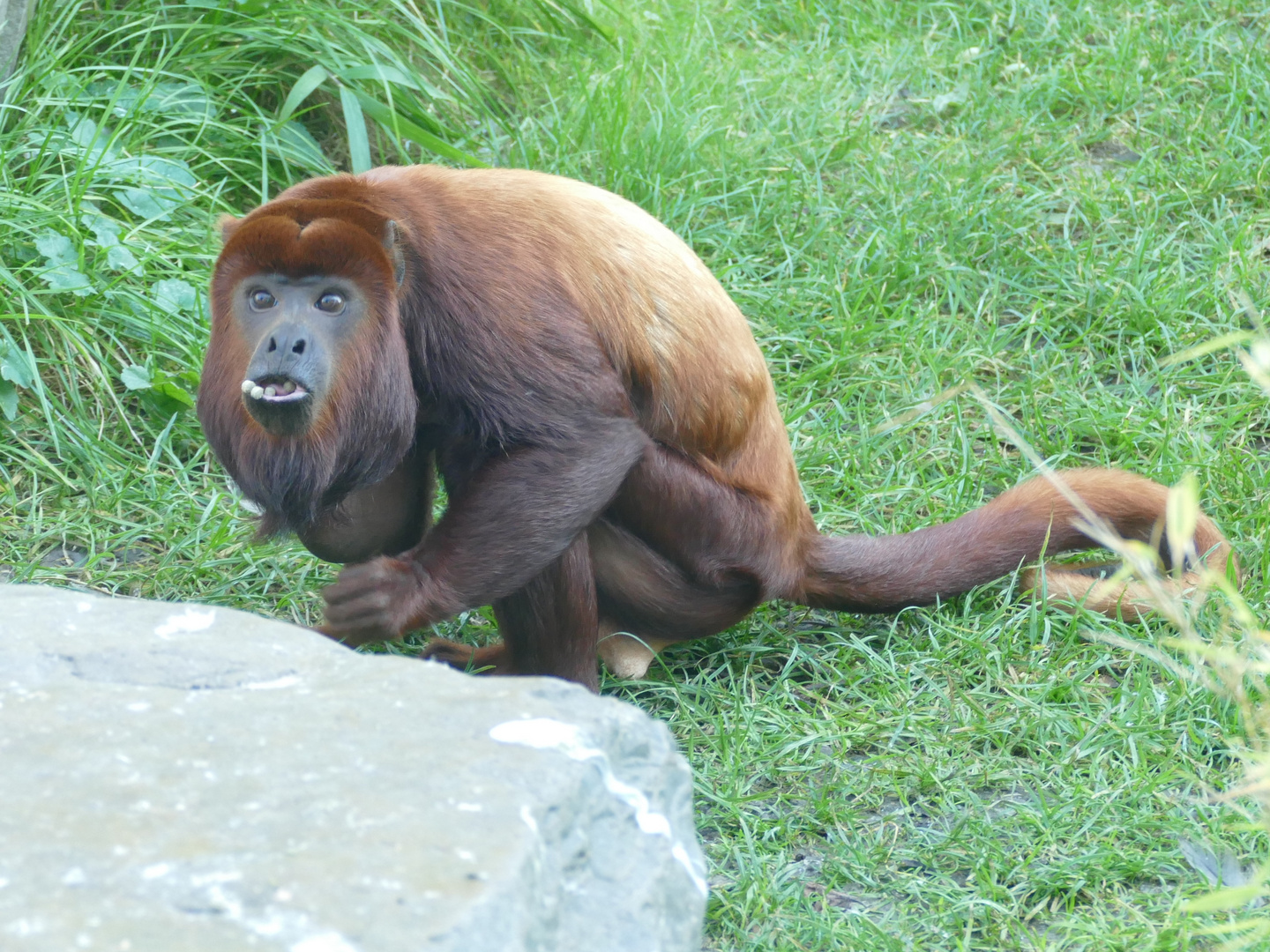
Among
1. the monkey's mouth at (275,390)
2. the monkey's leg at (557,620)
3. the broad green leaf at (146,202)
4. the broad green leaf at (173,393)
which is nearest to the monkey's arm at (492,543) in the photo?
the monkey's leg at (557,620)

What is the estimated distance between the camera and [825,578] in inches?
162

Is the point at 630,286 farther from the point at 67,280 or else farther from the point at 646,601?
the point at 67,280

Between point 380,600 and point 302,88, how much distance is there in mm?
3118

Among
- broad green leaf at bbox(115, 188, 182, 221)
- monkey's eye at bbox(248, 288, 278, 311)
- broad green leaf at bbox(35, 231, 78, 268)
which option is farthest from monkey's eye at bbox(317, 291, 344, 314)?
broad green leaf at bbox(115, 188, 182, 221)

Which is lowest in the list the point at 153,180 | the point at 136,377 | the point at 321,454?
the point at 136,377

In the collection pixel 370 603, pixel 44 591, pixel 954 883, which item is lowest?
pixel 954 883

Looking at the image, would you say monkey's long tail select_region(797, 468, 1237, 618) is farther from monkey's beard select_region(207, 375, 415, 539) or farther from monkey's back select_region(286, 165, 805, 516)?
monkey's beard select_region(207, 375, 415, 539)

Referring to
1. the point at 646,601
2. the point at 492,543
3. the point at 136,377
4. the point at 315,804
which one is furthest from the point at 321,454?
the point at 136,377

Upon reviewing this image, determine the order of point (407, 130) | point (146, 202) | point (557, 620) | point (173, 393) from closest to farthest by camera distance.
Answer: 1. point (557, 620)
2. point (173, 393)
3. point (146, 202)
4. point (407, 130)

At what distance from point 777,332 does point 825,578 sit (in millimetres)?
1637

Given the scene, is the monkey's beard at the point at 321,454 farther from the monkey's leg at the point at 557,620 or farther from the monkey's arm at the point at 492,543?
the monkey's leg at the point at 557,620

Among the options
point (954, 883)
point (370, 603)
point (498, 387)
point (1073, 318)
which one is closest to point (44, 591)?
point (370, 603)

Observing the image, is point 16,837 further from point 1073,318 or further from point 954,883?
point 1073,318

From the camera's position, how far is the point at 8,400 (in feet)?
16.0
